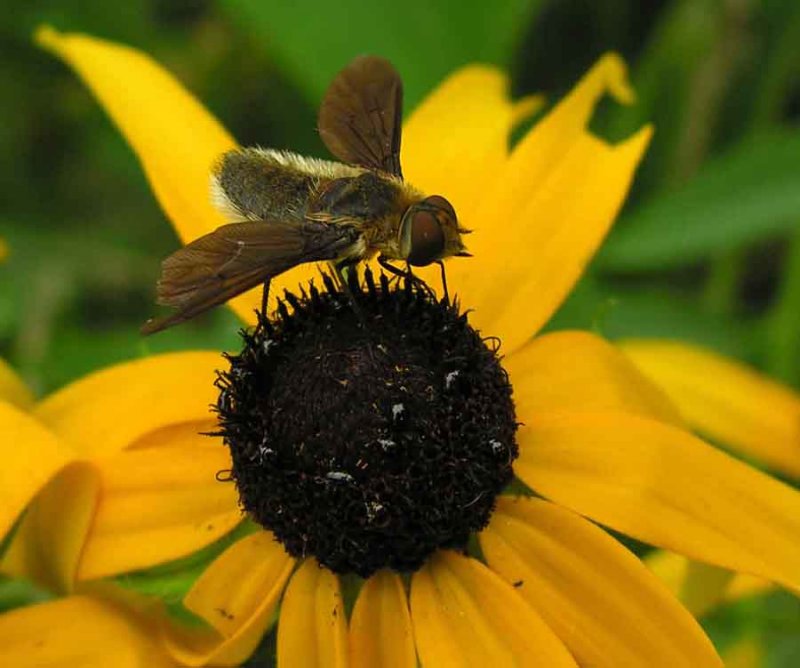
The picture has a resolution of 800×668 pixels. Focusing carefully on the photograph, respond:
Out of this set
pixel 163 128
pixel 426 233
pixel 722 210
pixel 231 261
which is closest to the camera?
pixel 231 261

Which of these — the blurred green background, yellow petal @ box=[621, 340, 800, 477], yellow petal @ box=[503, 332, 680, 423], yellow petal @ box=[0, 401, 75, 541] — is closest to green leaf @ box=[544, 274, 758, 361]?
the blurred green background

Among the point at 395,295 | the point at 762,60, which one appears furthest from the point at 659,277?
the point at 395,295

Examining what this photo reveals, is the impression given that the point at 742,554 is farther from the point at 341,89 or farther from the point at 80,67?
the point at 80,67

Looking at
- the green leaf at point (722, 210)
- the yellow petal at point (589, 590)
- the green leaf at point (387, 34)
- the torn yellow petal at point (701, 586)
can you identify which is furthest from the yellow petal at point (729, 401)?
the green leaf at point (387, 34)

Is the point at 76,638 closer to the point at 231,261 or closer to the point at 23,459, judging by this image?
the point at 23,459

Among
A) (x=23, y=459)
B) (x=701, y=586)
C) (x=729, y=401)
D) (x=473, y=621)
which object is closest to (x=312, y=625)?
(x=473, y=621)

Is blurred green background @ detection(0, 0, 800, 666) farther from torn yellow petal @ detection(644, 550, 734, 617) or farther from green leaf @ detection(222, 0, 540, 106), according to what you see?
torn yellow petal @ detection(644, 550, 734, 617)

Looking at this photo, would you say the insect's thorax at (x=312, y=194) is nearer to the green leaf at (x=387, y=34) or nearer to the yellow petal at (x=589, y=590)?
the yellow petal at (x=589, y=590)
